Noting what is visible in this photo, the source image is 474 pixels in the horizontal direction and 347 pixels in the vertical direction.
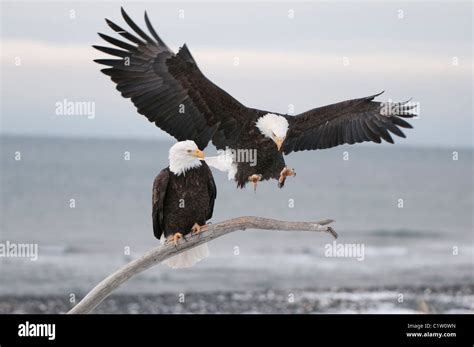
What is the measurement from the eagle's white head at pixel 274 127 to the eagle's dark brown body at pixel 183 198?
613 millimetres

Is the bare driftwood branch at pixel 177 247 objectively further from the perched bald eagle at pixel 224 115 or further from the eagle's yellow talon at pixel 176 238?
the perched bald eagle at pixel 224 115

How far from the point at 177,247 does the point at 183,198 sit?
0.36 m

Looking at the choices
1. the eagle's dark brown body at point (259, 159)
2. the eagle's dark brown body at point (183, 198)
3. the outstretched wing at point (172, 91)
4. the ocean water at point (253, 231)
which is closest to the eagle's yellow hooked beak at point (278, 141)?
the eagle's dark brown body at point (259, 159)

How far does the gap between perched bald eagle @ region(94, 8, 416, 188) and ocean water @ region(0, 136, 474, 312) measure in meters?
7.94

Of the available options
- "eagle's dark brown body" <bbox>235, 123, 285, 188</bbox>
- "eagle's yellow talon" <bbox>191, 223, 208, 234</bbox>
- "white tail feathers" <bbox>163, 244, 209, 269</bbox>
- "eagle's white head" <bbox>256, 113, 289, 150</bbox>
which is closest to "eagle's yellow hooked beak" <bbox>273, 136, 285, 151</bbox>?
"eagle's white head" <bbox>256, 113, 289, 150</bbox>

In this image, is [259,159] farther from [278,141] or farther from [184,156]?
[184,156]

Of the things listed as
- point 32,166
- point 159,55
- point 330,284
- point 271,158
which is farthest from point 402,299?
point 32,166

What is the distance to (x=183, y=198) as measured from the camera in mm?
5742

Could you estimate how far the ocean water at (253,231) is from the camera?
16.1 m

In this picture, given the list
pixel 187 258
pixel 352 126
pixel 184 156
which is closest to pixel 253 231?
pixel 352 126

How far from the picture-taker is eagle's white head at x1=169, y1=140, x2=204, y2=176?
5578mm

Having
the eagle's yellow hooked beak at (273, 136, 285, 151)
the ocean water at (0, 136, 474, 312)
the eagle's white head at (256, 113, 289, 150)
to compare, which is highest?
the eagle's white head at (256, 113, 289, 150)

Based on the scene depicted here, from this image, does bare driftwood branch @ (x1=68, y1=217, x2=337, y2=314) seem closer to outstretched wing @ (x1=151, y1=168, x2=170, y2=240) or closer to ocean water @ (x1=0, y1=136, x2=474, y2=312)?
outstretched wing @ (x1=151, y1=168, x2=170, y2=240)
